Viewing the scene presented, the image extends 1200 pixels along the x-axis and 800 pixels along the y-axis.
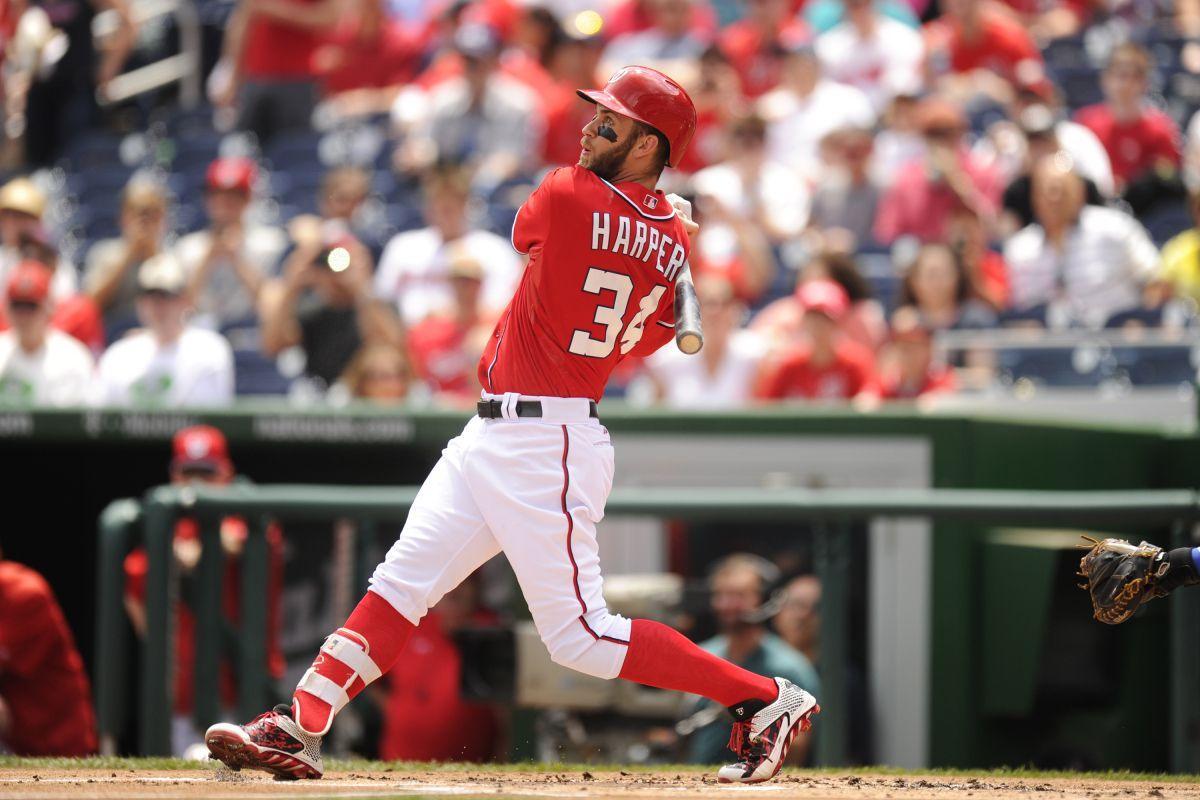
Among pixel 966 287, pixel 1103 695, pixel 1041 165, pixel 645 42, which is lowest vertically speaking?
pixel 1103 695

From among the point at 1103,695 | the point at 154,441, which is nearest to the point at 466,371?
the point at 154,441

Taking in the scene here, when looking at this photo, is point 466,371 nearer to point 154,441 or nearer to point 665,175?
point 154,441

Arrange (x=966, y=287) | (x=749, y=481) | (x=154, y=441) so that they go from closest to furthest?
1. (x=749, y=481)
2. (x=154, y=441)
3. (x=966, y=287)

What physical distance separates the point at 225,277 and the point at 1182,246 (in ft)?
14.6

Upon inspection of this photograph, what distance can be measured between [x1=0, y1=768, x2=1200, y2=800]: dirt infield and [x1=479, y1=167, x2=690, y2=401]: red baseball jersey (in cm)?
88

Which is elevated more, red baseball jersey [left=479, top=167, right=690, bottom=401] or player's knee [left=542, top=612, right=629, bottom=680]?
red baseball jersey [left=479, top=167, right=690, bottom=401]

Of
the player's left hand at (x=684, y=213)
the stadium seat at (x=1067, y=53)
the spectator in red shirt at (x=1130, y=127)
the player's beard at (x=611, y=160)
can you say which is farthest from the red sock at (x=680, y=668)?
the stadium seat at (x=1067, y=53)

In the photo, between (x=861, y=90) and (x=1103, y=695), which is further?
(x=861, y=90)

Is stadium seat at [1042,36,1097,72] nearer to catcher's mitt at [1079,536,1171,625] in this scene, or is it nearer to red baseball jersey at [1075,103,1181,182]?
red baseball jersey at [1075,103,1181,182]

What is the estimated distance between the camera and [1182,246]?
7934mm

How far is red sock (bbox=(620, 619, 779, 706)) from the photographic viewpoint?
13.3 feet

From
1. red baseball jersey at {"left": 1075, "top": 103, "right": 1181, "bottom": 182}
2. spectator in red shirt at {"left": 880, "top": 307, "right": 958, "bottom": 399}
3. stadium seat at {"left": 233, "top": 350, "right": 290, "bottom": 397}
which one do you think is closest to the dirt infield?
spectator in red shirt at {"left": 880, "top": 307, "right": 958, "bottom": 399}

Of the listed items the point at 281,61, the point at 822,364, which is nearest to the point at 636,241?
the point at 822,364

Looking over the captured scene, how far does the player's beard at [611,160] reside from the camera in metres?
4.05
